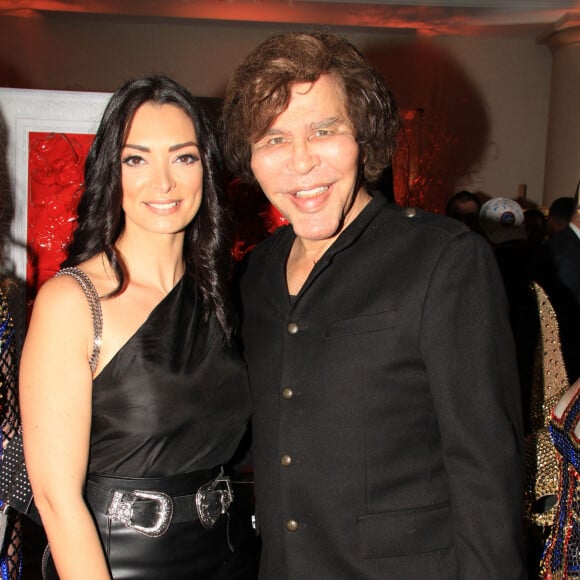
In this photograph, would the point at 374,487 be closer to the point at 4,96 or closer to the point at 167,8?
the point at 4,96

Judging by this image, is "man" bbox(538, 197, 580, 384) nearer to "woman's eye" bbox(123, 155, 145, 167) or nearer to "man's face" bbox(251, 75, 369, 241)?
"man's face" bbox(251, 75, 369, 241)

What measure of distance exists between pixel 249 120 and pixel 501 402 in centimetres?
86

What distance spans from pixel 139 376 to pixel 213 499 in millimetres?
362

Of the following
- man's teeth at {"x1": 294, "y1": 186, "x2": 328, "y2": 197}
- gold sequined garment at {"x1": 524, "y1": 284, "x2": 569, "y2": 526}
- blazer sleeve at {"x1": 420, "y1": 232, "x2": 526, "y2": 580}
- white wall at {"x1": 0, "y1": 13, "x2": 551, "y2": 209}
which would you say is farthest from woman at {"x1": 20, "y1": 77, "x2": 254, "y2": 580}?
white wall at {"x1": 0, "y1": 13, "x2": 551, "y2": 209}

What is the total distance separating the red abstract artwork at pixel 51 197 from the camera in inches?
94.7

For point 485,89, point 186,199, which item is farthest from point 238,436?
point 485,89

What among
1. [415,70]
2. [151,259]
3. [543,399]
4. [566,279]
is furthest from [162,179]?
[415,70]

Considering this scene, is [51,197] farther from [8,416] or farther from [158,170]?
[8,416]

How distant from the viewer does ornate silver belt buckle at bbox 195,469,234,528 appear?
172cm

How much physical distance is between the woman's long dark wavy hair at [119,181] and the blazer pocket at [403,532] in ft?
2.02

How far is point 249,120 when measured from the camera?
1.72m

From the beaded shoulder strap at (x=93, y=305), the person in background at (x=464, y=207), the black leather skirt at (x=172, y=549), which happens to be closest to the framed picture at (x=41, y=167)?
the beaded shoulder strap at (x=93, y=305)

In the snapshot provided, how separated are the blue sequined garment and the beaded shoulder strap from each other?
1.08m

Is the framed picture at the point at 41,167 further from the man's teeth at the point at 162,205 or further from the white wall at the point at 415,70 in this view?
the white wall at the point at 415,70
